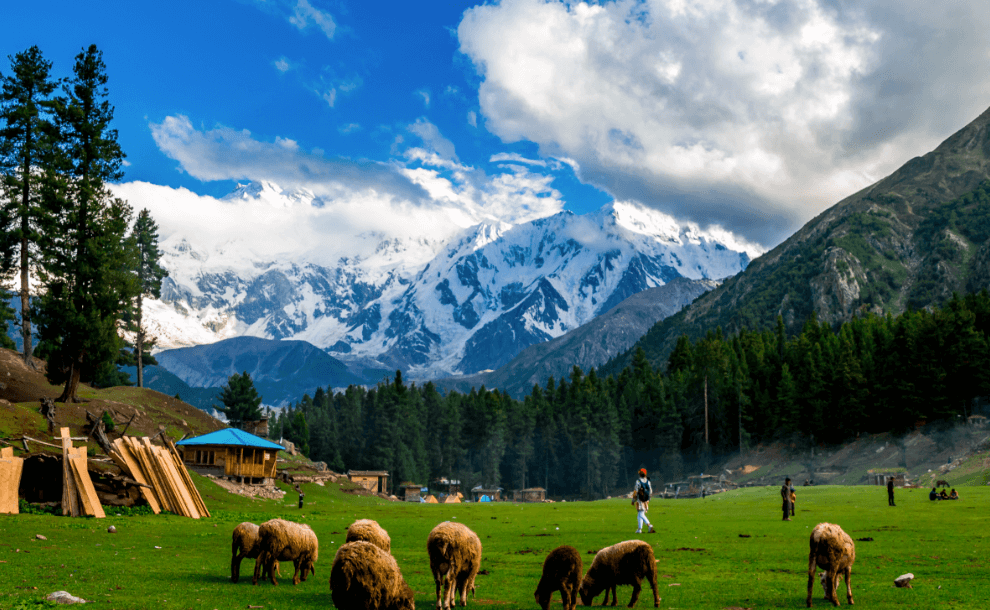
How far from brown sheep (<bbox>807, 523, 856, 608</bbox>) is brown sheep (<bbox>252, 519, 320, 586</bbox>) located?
1208cm

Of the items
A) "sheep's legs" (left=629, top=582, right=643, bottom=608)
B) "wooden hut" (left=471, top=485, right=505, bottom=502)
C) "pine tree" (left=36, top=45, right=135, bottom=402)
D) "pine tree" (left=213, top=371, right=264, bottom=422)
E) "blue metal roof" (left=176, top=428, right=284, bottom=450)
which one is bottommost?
"wooden hut" (left=471, top=485, right=505, bottom=502)

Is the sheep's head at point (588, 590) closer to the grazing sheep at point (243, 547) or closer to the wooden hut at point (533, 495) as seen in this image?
the grazing sheep at point (243, 547)

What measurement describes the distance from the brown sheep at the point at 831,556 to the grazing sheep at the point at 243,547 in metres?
13.0

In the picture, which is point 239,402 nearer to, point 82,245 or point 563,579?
point 82,245

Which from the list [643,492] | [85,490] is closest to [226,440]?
[85,490]

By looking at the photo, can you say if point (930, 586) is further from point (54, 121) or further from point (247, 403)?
point (247, 403)

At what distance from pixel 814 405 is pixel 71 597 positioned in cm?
11060

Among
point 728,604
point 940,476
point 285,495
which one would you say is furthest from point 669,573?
point 940,476

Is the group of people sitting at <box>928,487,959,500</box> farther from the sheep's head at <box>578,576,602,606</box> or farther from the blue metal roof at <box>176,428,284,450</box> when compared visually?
the blue metal roof at <box>176,428,284,450</box>

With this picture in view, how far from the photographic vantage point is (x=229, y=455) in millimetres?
60531

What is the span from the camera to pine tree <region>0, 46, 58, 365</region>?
55562 mm

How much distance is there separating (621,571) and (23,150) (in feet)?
202

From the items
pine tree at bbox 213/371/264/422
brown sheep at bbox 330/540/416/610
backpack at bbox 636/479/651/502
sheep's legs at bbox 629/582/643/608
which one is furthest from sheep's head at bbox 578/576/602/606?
pine tree at bbox 213/371/264/422

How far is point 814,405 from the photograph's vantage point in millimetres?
108000
